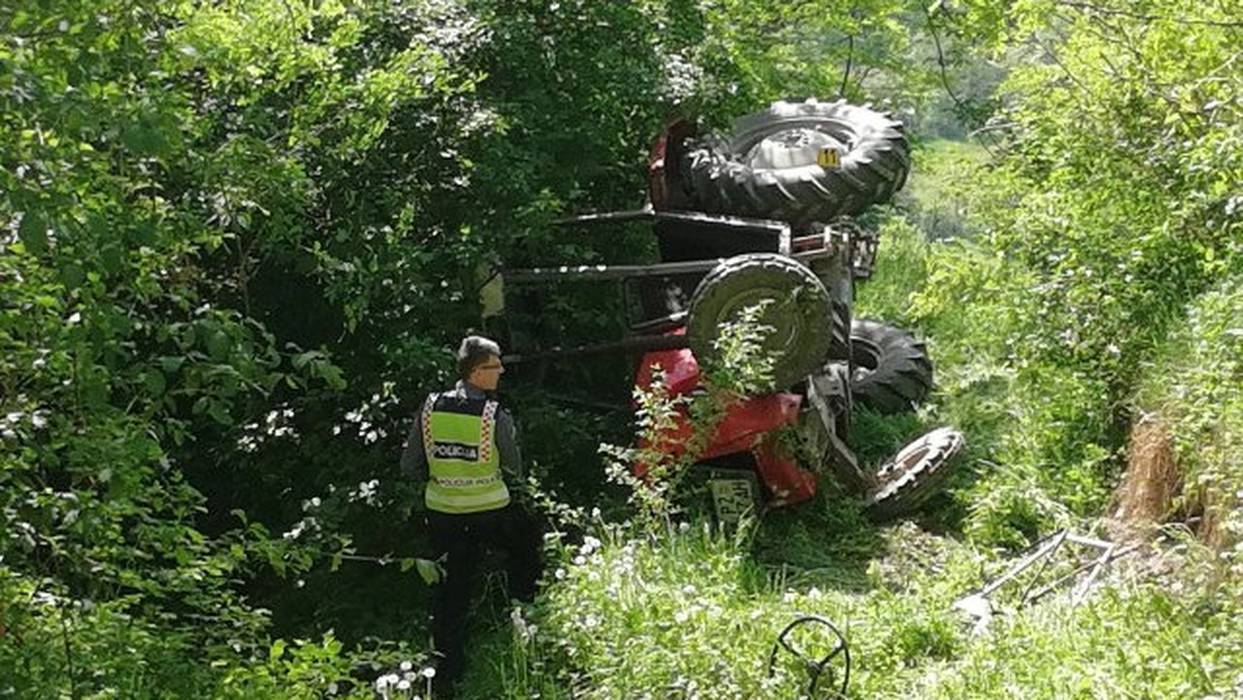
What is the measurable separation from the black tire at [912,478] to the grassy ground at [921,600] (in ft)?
0.41

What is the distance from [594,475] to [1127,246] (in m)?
3.26

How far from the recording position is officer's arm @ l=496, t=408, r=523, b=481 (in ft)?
20.2

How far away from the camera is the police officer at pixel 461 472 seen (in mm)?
6121

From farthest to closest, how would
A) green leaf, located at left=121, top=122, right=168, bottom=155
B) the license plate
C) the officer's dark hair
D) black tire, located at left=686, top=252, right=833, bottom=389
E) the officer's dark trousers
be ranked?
the license plate → black tire, located at left=686, top=252, right=833, bottom=389 → the officer's dark trousers → the officer's dark hair → green leaf, located at left=121, top=122, right=168, bottom=155

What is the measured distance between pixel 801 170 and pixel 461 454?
3.61m

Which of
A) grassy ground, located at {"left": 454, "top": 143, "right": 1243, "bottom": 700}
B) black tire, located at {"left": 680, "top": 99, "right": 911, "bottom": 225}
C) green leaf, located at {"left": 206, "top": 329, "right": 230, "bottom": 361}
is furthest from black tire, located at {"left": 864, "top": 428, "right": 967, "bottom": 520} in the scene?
green leaf, located at {"left": 206, "top": 329, "right": 230, "bottom": 361}

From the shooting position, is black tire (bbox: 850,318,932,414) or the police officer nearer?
the police officer

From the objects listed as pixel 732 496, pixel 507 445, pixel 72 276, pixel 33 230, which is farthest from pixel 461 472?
pixel 33 230

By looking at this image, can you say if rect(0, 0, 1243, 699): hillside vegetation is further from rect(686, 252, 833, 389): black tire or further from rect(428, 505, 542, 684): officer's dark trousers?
rect(686, 252, 833, 389): black tire

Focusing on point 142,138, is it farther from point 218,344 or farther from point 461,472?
point 461,472

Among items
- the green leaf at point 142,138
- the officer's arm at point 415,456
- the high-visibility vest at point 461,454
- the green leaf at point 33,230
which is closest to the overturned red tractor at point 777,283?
the high-visibility vest at point 461,454

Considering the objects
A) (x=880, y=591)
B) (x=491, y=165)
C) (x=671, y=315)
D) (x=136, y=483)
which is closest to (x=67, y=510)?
(x=136, y=483)

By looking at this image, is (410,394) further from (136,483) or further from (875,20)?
(875,20)

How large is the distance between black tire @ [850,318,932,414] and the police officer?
4357 mm
